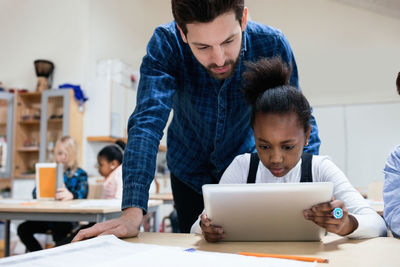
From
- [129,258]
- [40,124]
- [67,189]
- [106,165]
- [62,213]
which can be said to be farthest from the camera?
[40,124]

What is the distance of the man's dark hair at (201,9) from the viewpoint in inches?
35.3

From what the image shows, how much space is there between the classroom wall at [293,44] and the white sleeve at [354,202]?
4.63 meters

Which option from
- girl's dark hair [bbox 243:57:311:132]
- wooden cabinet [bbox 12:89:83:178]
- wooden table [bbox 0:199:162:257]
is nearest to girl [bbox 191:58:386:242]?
girl's dark hair [bbox 243:57:311:132]

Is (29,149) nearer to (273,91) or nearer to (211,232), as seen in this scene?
(273,91)

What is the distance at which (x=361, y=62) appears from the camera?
551 cm

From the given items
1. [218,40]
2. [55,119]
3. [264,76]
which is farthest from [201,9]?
[55,119]

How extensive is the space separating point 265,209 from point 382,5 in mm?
5346

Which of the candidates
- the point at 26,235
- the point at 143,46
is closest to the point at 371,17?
the point at 143,46

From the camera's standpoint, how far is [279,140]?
1060mm

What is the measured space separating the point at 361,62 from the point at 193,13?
5216 mm

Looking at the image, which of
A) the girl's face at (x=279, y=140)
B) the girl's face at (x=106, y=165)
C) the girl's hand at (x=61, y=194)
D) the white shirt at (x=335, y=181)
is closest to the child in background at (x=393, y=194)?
the white shirt at (x=335, y=181)

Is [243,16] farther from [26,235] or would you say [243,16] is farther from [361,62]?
[361,62]

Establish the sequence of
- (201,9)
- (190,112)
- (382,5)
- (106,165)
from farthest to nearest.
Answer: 1. (382,5)
2. (106,165)
3. (190,112)
4. (201,9)

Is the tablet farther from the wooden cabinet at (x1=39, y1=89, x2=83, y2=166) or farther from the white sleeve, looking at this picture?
the wooden cabinet at (x1=39, y1=89, x2=83, y2=166)
